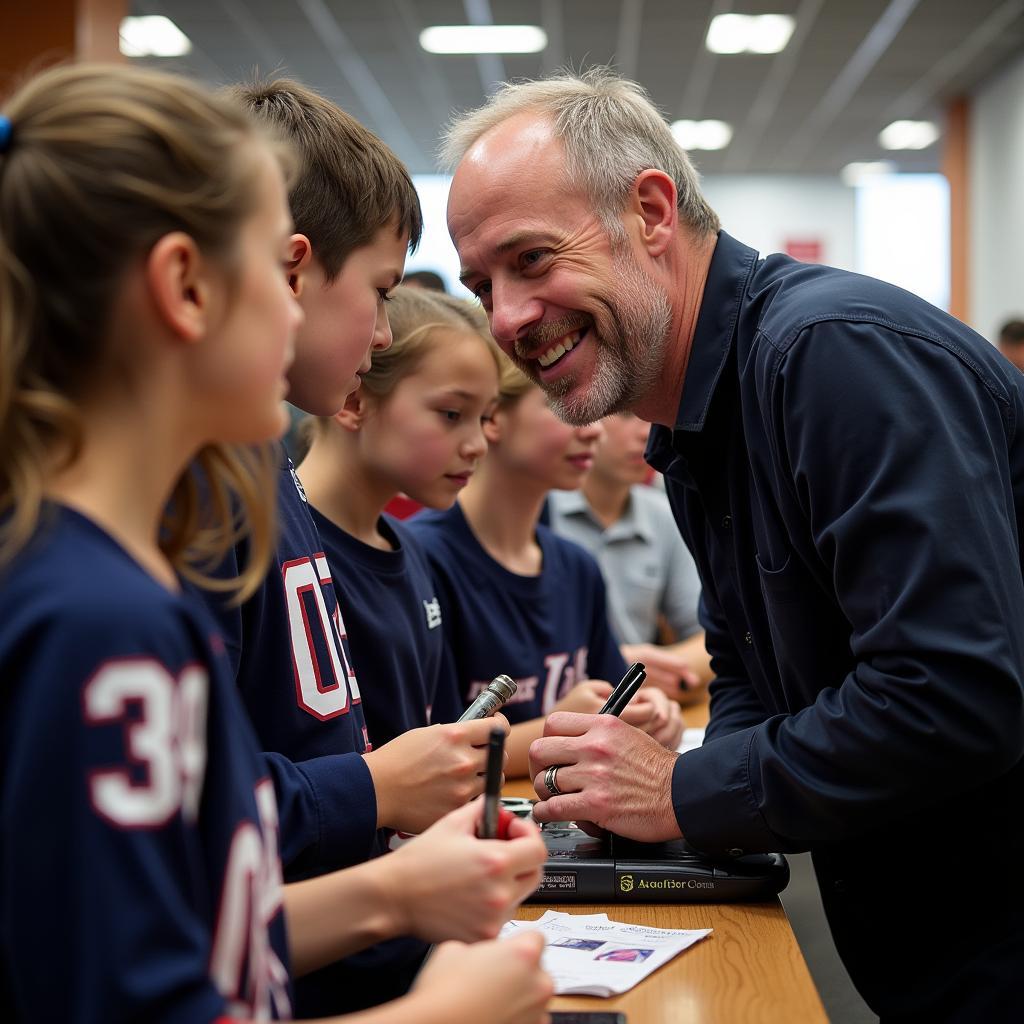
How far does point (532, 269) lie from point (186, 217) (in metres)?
0.95

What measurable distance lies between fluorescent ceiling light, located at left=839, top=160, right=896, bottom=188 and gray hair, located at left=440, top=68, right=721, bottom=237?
10487mm

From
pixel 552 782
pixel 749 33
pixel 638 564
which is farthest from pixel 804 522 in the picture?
pixel 749 33

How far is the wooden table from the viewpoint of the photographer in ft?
3.15

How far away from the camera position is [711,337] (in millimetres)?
1484

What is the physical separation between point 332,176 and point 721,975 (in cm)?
99

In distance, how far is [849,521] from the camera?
114 cm

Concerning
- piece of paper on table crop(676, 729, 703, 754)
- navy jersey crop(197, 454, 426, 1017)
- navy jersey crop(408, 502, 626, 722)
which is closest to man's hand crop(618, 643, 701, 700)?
navy jersey crop(408, 502, 626, 722)

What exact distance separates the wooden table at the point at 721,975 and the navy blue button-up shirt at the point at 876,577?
0.27 ft

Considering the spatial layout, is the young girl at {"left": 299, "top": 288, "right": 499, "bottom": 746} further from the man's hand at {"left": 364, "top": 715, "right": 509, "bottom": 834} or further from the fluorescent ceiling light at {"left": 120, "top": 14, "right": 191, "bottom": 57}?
the fluorescent ceiling light at {"left": 120, "top": 14, "right": 191, "bottom": 57}

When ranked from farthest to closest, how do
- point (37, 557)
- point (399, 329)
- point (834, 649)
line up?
point (399, 329) → point (834, 649) → point (37, 557)

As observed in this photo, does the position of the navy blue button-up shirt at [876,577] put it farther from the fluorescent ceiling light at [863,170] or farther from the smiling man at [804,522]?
the fluorescent ceiling light at [863,170]

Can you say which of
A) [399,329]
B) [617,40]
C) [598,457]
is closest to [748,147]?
[617,40]

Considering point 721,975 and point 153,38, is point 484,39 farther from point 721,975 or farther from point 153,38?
point 721,975

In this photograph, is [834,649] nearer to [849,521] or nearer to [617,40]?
[849,521]
